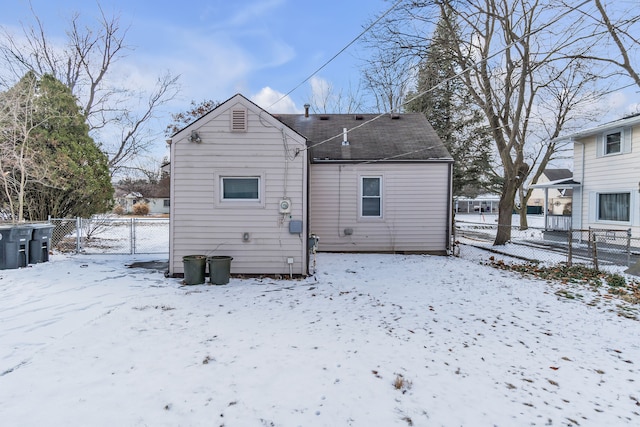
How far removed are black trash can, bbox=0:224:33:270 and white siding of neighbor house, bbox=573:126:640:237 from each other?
18.2m

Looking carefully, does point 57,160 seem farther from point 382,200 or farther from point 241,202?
point 382,200

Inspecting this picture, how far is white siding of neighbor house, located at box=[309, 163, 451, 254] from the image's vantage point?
36.5 ft

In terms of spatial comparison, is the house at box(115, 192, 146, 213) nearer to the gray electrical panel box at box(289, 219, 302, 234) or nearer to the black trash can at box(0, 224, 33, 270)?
the black trash can at box(0, 224, 33, 270)

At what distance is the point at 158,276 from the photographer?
7.82 m

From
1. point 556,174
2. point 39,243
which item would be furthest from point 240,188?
point 556,174

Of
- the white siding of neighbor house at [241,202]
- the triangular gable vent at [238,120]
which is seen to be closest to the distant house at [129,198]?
the white siding of neighbor house at [241,202]

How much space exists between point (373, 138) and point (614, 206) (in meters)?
9.44

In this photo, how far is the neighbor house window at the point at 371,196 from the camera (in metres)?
11.3

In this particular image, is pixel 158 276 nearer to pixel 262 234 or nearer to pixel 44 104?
pixel 262 234

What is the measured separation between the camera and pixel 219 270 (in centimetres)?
707

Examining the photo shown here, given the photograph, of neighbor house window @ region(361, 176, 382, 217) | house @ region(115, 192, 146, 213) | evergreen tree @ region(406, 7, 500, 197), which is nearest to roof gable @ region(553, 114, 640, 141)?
evergreen tree @ region(406, 7, 500, 197)

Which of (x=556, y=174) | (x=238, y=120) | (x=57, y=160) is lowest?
(x=57, y=160)

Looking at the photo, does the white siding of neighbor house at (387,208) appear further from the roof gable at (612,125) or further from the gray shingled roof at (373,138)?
the roof gable at (612,125)

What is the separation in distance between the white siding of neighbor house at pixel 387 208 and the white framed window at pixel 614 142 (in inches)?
270
